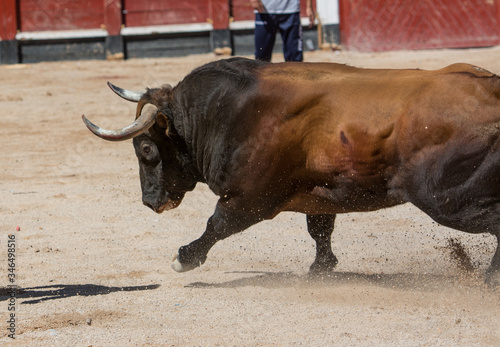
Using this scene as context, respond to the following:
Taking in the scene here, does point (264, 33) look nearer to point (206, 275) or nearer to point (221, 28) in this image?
point (206, 275)

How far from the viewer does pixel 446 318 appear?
11.8ft

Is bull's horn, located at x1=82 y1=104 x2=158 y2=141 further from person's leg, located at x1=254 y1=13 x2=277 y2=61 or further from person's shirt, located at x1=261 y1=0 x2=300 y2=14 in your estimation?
person's shirt, located at x1=261 y1=0 x2=300 y2=14

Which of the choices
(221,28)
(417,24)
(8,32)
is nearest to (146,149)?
(221,28)

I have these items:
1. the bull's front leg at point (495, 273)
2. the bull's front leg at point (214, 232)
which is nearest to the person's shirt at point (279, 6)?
the bull's front leg at point (214, 232)

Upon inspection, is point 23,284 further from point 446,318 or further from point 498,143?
point 498,143

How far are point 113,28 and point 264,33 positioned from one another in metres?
5.63

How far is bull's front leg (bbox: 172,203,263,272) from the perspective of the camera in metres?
4.10

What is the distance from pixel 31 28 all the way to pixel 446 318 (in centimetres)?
1103

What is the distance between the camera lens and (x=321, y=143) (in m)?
3.80

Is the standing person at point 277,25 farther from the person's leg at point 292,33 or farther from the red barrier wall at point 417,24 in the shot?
the red barrier wall at point 417,24

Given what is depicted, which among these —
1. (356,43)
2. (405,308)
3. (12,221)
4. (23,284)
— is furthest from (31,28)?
(405,308)

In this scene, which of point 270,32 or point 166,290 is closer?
point 166,290

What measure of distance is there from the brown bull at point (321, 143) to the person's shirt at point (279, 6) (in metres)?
3.94

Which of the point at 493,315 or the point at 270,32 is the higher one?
the point at 270,32
